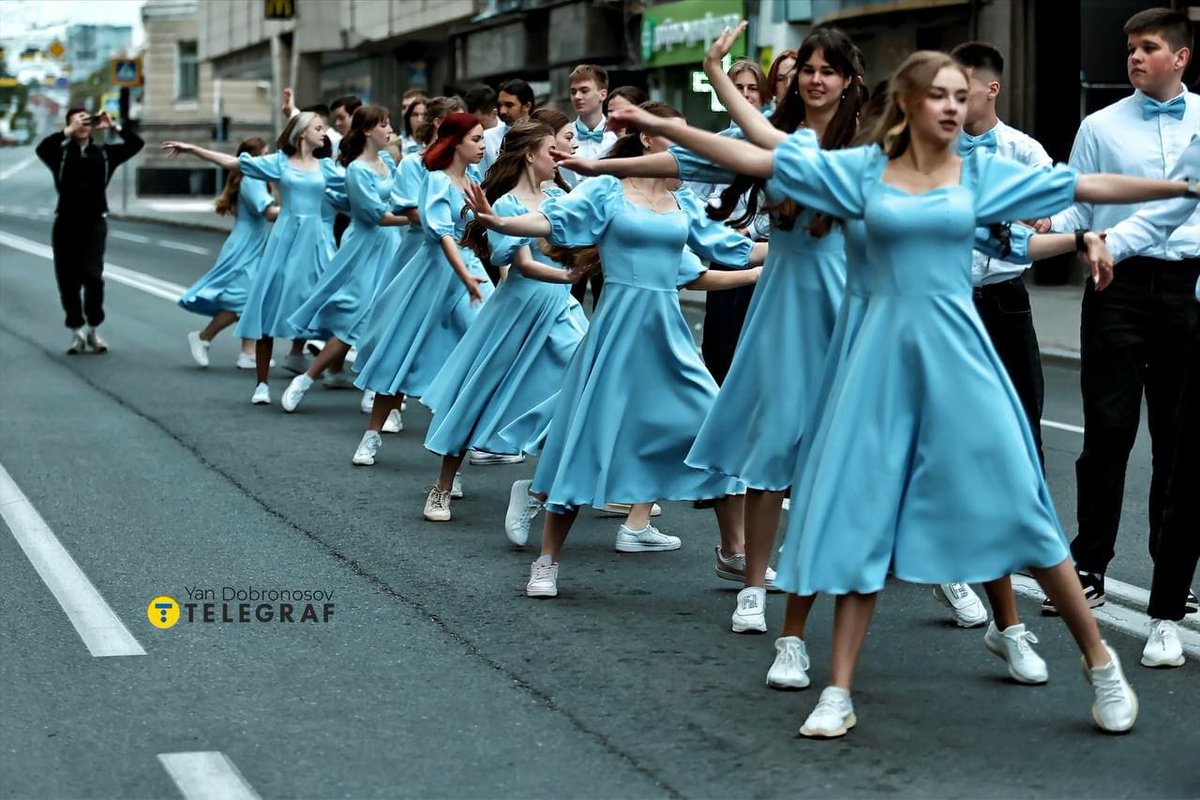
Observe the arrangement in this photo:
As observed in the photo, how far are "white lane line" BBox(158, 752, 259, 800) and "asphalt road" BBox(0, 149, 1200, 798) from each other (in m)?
0.02

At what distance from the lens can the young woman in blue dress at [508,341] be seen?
27.4 feet

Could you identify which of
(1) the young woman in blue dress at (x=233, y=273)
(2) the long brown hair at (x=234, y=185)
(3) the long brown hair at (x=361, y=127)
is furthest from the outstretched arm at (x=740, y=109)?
(1) the young woman in blue dress at (x=233, y=273)

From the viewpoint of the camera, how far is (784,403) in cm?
657

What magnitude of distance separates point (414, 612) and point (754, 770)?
213 cm

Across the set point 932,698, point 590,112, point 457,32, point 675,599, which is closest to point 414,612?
point 675,599

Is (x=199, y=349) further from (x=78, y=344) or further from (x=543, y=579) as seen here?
(x=543, y=579)

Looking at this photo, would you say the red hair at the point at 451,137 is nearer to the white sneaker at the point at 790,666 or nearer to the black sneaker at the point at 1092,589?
the black sneaker at the point at 1092,589

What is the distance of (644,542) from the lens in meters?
8.15

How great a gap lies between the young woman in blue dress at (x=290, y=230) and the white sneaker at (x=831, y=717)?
838cm

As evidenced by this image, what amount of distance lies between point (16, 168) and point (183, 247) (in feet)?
195

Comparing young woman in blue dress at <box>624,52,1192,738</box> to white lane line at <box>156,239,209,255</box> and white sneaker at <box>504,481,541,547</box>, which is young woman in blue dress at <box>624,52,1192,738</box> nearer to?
white sneaker at <box>504,481,541,547</box>

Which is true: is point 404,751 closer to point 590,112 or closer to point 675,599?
point 675,599

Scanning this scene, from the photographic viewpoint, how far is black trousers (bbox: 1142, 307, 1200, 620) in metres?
6.04

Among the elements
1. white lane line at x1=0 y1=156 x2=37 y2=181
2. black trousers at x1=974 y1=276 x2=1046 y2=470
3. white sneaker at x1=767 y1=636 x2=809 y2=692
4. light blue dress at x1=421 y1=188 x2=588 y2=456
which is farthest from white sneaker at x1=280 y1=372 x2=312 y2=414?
white lane line at x1=0 y1=156 x2=37 y2=181
